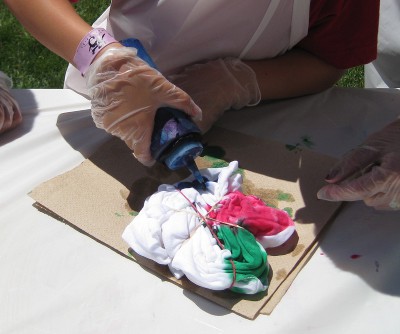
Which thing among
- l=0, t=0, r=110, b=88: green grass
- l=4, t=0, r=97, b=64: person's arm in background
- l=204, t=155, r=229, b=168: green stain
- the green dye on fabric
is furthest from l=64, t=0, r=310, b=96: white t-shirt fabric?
l=0, t=0, r=110, b=88: green grass

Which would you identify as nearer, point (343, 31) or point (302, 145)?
point (302, 145)

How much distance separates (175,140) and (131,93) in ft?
0.38

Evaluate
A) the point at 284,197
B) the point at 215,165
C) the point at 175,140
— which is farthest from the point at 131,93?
the point at 284,197

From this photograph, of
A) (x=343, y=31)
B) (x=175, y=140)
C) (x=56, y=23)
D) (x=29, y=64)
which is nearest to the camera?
(x=175, y=140)

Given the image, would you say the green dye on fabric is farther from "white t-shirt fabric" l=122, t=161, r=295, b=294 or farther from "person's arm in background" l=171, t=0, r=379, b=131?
"person's arm in background" l=171, t=0, r=379, b=131

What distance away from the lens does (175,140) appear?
95cm

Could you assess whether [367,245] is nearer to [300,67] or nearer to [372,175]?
[372,175]

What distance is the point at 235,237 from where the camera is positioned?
88cm

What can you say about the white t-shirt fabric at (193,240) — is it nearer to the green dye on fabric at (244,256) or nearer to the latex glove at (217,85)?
the green dye on fabric at (244,256)

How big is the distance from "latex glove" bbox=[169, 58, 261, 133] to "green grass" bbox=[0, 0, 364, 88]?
93 centimetres

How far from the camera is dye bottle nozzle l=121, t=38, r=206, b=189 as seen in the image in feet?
3.09

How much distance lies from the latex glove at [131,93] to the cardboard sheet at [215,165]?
110 mm

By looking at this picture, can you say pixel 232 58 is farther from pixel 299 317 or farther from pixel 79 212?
pixel 299 317

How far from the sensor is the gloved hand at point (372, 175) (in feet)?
2.89
